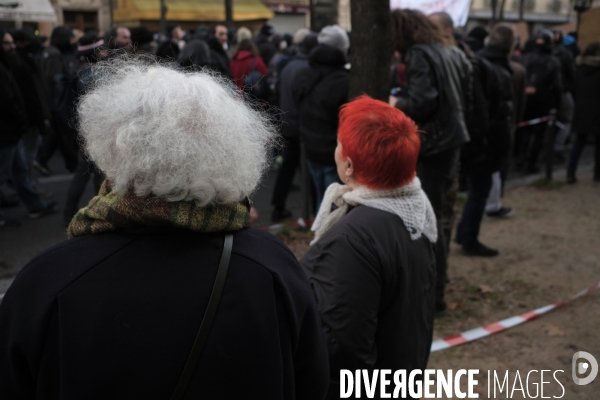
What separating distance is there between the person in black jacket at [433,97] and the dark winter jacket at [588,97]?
5.09m

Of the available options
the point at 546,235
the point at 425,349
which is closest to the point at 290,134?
the point at 546,235

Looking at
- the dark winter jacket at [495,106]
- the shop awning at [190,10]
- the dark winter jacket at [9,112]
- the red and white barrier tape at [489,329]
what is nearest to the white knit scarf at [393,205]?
the red and white barrier tape at [489,329]

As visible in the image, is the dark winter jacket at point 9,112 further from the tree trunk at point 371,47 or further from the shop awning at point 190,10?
the shop awning at point 190,10

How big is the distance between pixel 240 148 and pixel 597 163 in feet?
27.5

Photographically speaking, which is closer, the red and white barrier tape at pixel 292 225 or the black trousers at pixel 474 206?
the black trousers at pixel 474 206

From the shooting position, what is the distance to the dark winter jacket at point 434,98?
3.94 m

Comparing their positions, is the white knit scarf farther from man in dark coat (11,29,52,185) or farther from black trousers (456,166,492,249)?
man in dark coat (11,29,52,185)

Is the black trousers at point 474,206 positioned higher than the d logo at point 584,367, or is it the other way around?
the black trousers at point 474,206

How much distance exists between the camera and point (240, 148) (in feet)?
4.54

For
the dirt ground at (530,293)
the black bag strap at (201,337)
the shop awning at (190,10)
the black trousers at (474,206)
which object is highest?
the shop awning at (190,10)

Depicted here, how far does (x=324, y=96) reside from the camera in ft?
16.6

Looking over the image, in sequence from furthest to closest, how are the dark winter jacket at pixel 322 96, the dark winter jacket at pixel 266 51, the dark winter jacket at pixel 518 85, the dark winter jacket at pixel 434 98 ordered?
the dark winter jacket at pixel 266 51 → the dark winter jacket at pixel 518 85 → the dark winter jacket at pixel 322 96 → the dark winter jacket at pixel 434 98

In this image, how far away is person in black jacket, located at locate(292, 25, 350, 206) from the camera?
5.05 m

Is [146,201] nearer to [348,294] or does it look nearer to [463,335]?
[348,294]
